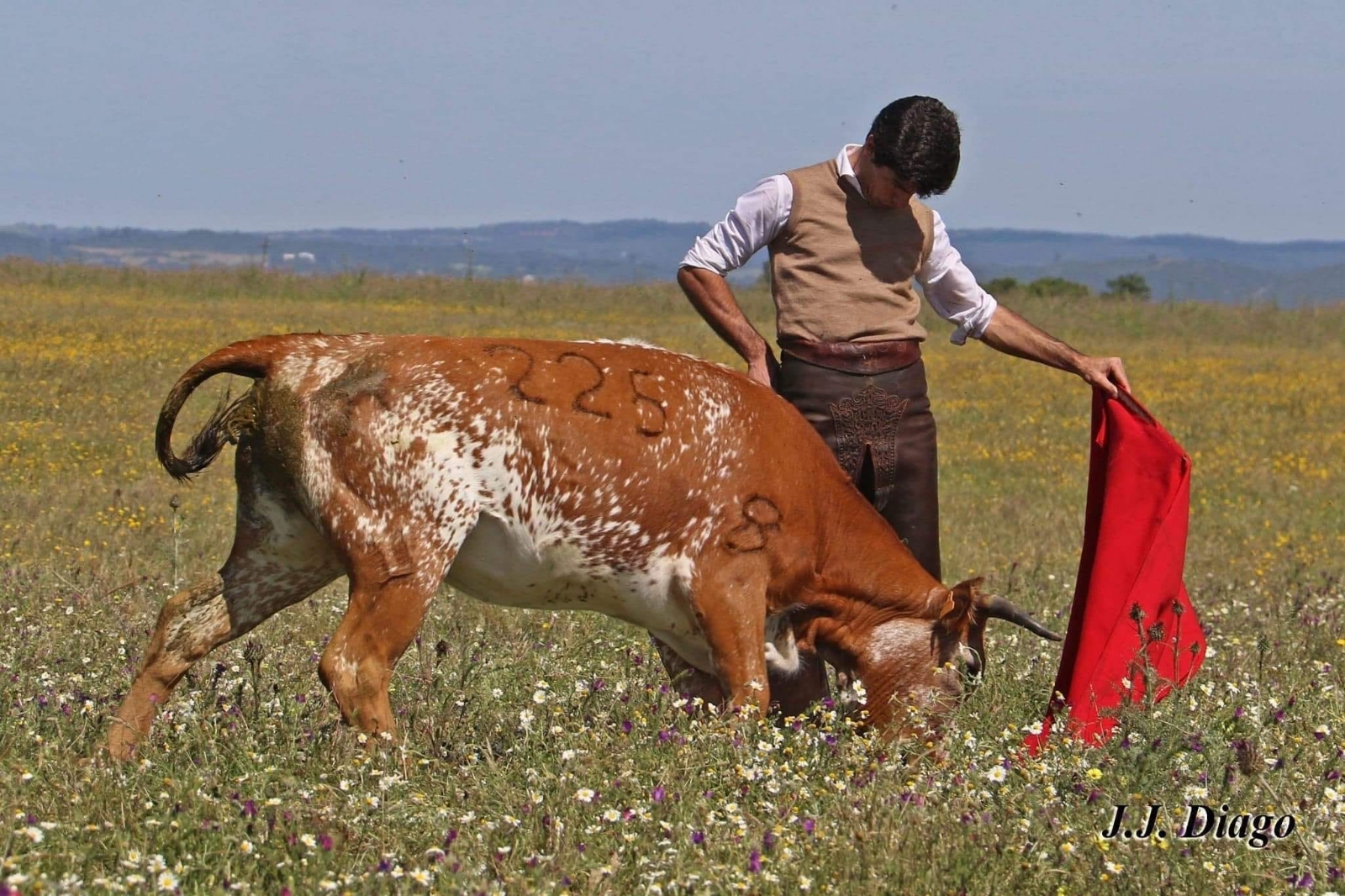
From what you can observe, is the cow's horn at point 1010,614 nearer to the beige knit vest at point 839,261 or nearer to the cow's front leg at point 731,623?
the cow's front leg at point 731,623

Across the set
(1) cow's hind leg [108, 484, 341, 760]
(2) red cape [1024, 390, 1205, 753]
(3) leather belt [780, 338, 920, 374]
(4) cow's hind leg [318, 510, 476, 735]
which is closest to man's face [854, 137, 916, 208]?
(3) leather belt [780, 338, 920, 374]

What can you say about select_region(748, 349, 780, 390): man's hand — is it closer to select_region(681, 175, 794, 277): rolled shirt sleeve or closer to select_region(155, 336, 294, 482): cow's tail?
select_region(681, 175, 794, 277): rolled shirt sleeve

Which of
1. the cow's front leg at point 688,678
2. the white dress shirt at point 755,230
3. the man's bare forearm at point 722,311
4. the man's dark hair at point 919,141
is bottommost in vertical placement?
the cow's front leg at point 688,678

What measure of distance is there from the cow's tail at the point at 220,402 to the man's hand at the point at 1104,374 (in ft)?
9.97

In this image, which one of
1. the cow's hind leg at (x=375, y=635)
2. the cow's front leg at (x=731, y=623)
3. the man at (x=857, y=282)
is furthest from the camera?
the man at (x=857, y=282)

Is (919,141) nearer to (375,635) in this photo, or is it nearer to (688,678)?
(688,678)

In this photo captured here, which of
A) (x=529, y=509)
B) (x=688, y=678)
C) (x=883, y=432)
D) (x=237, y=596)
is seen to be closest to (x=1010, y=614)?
(x=883, y=432)

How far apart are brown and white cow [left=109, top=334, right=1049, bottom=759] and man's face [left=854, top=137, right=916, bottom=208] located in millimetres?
865

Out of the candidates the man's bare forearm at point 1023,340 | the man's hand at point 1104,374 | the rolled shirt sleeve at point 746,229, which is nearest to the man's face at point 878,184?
the rolled shirt sleeve at point 746,229

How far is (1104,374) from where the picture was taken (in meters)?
6.77

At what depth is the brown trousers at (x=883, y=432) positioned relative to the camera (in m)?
6.64

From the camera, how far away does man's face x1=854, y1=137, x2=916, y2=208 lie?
250 inches

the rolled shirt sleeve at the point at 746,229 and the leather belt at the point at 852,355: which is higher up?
the rolled shirt sleeve at the point at 746,229

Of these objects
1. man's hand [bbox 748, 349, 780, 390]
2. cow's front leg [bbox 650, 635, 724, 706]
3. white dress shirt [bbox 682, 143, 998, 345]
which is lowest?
cow's front leg [bbox 650, 635, 724, 706]
